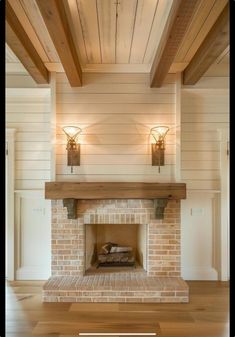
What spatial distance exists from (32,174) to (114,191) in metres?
1.22

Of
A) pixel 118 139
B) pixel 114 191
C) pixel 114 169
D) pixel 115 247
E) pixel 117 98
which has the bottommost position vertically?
pixel 115 247

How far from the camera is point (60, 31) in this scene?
2373mm

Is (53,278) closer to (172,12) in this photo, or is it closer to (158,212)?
(158,212)

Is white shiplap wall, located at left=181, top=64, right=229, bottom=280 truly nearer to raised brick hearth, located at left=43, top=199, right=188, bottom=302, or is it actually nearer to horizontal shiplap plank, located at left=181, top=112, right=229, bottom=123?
horizontal shiplap plank, located at left=181, top=112, right=229, bottom=123

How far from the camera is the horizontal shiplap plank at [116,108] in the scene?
12.0 ft

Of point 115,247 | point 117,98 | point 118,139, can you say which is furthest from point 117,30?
point 115,247

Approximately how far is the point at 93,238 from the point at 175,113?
1.88 meters

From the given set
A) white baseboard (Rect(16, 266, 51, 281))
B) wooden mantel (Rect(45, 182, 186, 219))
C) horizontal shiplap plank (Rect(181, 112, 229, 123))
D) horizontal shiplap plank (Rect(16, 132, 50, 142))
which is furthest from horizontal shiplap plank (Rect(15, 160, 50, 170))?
horizontal shiplap plank (Rect(181, 112, 229, 123))

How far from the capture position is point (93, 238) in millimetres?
3992

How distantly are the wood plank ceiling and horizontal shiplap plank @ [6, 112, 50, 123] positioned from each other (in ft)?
2.12

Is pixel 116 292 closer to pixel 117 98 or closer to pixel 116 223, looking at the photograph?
pixel 116 223

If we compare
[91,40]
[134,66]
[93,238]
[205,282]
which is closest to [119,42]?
[91,40]

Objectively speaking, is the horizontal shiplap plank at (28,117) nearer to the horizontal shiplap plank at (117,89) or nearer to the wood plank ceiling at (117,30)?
the horizontal shiplap plank at (117,89)

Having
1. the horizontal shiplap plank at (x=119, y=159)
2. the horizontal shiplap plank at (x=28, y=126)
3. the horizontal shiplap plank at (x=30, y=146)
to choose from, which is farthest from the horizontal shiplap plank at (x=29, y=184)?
the horizontal shiplap plank at (x=28, y=126)
